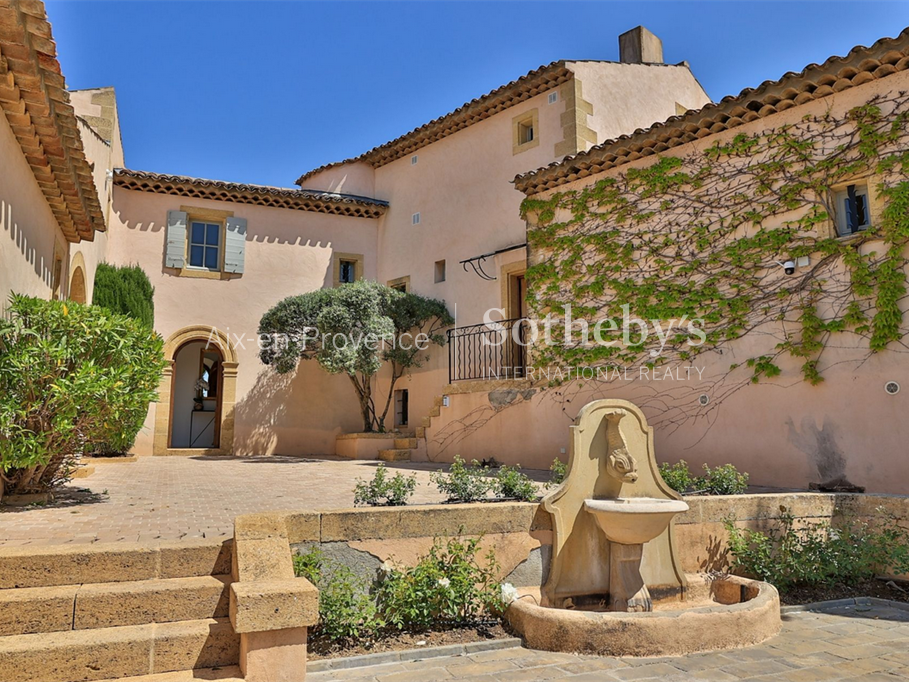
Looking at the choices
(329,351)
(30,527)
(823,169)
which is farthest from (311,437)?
(823,169)

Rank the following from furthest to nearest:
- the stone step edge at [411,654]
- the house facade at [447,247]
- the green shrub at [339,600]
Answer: the house facade at [447,247] < the green shrub at [339,600] < the stone step edge at [411,654]

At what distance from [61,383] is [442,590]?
3.83 meters

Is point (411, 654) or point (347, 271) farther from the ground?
point (347, 271)

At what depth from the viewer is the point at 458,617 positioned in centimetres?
498

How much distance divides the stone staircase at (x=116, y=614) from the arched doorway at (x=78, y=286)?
27.3ft

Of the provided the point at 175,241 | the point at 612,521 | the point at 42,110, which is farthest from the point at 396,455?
the point at 42,110

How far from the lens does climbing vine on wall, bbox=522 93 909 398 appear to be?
7.71 m

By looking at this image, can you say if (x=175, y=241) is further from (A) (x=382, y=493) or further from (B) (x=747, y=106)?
(B) (x=747, y=106)

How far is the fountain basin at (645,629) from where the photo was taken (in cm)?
454

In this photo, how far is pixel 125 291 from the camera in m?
14.0

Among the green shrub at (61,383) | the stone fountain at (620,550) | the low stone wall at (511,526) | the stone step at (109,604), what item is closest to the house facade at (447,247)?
the green shrub at (61,383)

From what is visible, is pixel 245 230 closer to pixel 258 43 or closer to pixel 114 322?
pixel 258 43

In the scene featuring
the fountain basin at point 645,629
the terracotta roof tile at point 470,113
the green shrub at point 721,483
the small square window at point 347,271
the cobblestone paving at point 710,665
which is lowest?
the cobblestone paving at point 710,665

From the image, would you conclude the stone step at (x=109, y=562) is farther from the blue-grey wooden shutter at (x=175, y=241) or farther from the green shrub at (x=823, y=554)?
the blue-grey wooden shutter at (x=175, y=241)
